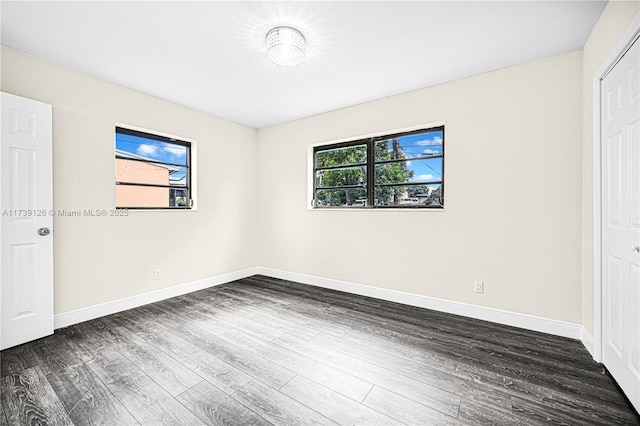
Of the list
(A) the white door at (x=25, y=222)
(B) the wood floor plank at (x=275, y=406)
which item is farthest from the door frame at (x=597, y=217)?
(A) the white door at (x=25, y=222)

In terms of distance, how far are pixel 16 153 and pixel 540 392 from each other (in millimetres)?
4394

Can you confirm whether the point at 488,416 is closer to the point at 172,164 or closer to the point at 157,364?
the point at 157,364

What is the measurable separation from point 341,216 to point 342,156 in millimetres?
904

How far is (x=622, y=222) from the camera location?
1.84m

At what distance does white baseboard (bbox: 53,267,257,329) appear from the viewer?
2.82 metres

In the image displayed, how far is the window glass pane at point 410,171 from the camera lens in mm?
3361

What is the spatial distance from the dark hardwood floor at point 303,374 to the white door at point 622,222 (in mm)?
238

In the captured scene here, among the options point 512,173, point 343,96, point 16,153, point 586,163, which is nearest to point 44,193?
point 16,153

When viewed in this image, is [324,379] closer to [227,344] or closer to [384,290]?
[227,344]

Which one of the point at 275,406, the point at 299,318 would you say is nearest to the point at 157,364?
the point at 275,406

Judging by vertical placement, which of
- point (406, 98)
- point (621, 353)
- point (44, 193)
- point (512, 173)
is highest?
point (406, 98)

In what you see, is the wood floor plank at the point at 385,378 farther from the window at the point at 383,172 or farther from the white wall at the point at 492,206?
the window at the point at 383,172

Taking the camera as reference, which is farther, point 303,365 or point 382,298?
point 382,298

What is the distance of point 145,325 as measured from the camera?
9.31ft
